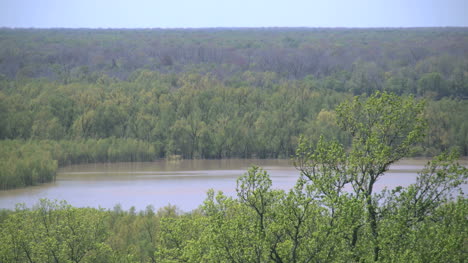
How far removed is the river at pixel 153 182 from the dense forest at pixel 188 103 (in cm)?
240

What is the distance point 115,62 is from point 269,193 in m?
105

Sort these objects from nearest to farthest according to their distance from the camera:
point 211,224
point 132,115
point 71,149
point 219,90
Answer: point 211,224
point 71,149
point 132,115
point 219,90

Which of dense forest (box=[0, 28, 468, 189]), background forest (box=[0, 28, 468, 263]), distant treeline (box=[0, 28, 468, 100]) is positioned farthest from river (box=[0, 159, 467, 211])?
distant treeline (box=[0, 28, 468, 100])

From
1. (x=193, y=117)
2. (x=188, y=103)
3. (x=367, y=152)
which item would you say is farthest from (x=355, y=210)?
(x=188, y=103)

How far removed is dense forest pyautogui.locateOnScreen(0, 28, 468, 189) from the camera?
64.9 metres

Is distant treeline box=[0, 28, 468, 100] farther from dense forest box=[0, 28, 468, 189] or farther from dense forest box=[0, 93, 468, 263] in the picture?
dense forest box=[0, 93, 468, 263]

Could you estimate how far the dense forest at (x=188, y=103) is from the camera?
64938 millimetres

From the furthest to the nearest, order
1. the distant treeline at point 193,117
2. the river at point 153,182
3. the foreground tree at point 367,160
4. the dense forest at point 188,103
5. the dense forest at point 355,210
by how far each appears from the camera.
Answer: the distant treeline at point 193,117, the dense forest at point 188,103, the river at point 153,182, the foreground tree at point 367,160, the dense forest at point 355,210

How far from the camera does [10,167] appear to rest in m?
47.9

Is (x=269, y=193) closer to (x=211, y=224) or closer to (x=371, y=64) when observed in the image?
(x=211, y=224)

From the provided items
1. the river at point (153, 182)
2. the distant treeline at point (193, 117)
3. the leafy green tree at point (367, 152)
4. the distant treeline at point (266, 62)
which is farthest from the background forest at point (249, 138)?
the river at point (153, 182)

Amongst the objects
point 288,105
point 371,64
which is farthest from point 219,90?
point 371,64

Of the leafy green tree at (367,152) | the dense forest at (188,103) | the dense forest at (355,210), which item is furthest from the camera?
the dense forest at (188,103)

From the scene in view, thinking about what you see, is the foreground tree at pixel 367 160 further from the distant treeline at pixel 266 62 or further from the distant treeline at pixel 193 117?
the distant treeline at pixel 266 62
